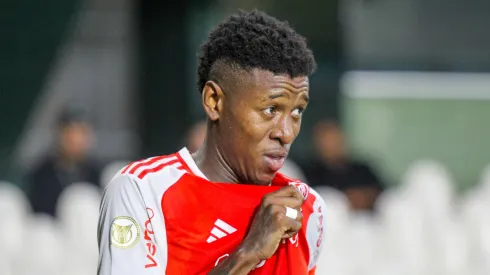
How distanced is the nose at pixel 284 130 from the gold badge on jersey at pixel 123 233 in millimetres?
472

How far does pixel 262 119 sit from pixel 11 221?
4424 mm

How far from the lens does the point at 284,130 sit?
2988 millimetres

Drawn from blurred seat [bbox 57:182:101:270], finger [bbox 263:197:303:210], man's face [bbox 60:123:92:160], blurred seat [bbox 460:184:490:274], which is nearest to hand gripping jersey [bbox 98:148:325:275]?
finger [bbox 263:197:303:210]

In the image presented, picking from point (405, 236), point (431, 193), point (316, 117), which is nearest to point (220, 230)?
point (405, 236)

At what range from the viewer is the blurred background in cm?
689

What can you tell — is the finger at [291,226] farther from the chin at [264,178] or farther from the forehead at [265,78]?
the forehead at [265,78]

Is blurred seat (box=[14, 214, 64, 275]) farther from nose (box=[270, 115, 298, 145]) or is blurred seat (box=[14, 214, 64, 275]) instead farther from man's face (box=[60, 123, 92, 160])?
nose (box=[270, 115, 298, 145])

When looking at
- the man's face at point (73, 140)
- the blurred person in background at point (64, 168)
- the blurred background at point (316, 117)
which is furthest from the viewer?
the man's face at point (73, 140)

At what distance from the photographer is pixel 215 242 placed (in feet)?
9.86

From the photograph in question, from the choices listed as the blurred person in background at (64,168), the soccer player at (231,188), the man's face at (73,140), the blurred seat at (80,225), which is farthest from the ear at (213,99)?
the man's face at (73,140)

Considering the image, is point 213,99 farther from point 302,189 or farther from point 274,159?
point 302,189

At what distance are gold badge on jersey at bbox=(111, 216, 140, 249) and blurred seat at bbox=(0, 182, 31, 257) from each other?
13.0 ft

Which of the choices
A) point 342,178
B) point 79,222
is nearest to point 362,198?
point 342,178

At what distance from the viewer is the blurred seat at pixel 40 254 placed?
6520mm
